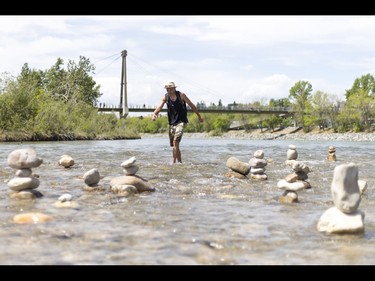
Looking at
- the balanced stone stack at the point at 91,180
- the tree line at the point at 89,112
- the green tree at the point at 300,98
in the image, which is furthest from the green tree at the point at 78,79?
the balanced stone stack at the point at 91,180

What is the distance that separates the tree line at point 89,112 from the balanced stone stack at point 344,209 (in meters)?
38.8

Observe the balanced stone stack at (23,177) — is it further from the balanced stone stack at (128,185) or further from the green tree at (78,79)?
the green tree at (78,79)

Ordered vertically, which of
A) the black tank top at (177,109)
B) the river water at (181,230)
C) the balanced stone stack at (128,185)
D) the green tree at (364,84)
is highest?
the green tree at (364,84)

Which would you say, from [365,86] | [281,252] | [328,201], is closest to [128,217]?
[281,252]

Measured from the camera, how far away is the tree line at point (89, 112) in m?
44.4

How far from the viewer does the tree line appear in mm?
44406

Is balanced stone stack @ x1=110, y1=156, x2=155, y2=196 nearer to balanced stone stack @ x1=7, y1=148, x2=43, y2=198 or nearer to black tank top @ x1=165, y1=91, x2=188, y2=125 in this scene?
balanced stone stack @ x1=7, y1=148, x2=43, y2=198

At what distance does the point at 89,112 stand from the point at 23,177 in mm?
52870

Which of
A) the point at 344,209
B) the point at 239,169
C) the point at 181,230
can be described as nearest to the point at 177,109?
the point at 239,169

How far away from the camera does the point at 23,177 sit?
7695 millimetres

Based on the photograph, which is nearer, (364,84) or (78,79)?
(78,79)

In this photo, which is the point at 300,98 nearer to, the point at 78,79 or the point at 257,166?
the point at 78,79

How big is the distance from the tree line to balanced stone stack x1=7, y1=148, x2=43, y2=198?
1362 inches

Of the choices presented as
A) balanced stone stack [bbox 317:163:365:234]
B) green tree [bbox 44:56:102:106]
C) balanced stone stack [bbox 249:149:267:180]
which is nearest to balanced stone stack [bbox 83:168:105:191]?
balanced stone stack [bbox 249:149:267:180]
